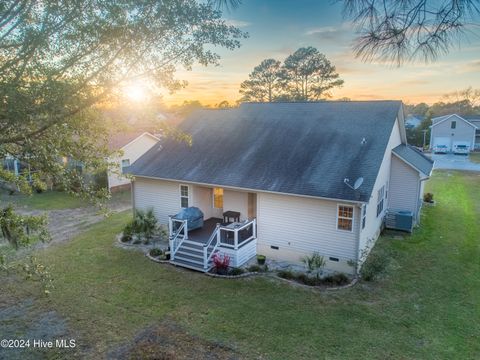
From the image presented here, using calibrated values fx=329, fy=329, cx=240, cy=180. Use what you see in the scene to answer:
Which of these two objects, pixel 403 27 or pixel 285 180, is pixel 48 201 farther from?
pixel 403 27

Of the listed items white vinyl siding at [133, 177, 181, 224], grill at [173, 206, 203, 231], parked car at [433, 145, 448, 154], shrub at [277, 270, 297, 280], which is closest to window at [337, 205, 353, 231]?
shrub at [277, 270, 297, 280]

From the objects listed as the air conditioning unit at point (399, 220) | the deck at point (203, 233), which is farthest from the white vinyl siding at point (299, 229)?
the air conditioning unit at point (399, 220)

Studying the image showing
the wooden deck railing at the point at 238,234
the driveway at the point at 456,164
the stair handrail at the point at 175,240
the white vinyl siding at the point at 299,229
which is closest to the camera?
the white vinyl siding at the point at 299,229

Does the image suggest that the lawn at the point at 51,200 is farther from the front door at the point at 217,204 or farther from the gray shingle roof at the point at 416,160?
the gray shingle roof at the point at 416,160

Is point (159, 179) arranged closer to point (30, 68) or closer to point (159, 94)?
point (159, 94)

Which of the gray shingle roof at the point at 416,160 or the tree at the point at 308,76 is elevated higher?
the tree at the point at 308,76

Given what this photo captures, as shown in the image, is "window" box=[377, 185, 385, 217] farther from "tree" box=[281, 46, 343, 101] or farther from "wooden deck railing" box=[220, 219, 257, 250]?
"tree" box=[281, 46, 343, 101]
